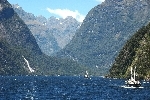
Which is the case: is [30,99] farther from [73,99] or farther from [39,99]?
[73,99]

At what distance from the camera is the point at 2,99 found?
141750 millimetres

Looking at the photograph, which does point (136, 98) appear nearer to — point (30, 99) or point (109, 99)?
point (109, 99)

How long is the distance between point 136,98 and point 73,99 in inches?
948

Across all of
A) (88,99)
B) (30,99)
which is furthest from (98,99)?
(30,99)

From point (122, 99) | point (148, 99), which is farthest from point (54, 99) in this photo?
point (148, 99)

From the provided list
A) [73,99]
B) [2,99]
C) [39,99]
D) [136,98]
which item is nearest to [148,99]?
[136,98]

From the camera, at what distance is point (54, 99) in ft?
464

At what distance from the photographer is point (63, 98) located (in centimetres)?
14425

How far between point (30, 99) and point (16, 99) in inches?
258

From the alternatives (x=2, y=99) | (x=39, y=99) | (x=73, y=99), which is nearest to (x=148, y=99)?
(x=73, y=99)

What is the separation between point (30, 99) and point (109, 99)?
27.6 m

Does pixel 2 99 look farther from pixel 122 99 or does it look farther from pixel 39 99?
pixel 122 99

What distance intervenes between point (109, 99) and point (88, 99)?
24.3 ft

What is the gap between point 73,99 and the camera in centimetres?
13750
